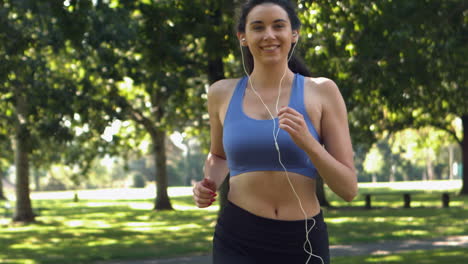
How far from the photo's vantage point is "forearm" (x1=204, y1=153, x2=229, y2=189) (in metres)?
3.09

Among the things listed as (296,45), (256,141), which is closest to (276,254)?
(256,141)

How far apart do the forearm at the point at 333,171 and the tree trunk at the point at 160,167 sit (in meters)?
26.6

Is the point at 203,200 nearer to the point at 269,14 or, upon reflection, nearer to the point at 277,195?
the point at 277,195

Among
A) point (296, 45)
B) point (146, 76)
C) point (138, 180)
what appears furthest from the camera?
point (138, 180)

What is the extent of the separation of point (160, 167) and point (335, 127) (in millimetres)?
28444

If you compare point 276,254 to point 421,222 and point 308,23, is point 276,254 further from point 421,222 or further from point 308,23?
point 421,222

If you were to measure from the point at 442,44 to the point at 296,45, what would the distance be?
780cm

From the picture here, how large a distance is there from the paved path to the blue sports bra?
967 cm

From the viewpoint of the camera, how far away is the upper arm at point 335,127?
8.64 feet

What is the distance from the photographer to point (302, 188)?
8.93 feet

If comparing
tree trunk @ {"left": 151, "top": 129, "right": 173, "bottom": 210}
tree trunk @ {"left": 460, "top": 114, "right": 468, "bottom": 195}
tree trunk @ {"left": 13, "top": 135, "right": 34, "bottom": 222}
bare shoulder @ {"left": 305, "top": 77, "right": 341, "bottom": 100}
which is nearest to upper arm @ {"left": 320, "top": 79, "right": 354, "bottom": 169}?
bare shoulder @ {"left": 305, "top": 77, "right": 341, "bottom": 100}

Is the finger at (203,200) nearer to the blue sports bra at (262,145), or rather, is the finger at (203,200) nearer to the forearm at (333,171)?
the blue sports bra at (262,145)

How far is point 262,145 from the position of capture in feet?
8.73

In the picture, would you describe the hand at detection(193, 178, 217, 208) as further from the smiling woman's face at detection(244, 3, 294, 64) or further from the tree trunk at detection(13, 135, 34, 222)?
the tree trunk at detection(13, 135, 34, 222)
